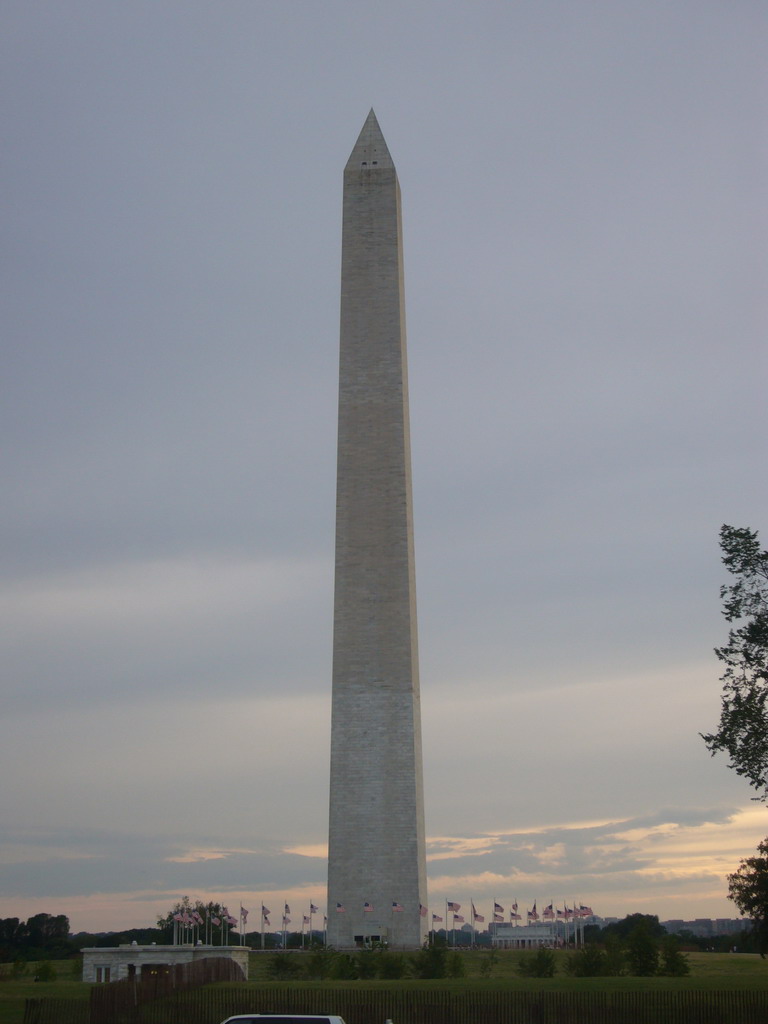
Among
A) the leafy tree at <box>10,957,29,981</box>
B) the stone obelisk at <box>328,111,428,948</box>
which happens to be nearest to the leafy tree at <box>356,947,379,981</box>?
the stone obelisk at <box>328,111,428,948</box>

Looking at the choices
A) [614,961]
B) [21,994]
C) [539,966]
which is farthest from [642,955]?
[21,994]

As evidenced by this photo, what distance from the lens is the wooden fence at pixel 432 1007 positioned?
28.2 m

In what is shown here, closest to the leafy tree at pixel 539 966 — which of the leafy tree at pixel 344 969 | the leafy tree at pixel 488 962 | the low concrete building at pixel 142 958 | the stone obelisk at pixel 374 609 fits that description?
the leafy tree at pixel 488 962

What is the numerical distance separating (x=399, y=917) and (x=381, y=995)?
16803 mm

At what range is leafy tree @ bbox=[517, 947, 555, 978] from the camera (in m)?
37.3

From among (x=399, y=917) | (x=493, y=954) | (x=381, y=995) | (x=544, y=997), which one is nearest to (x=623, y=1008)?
(x=544, y=997)

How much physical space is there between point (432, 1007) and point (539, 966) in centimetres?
966

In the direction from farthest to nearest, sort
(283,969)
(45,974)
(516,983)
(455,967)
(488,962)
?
(45,974) < (488,962) < (283,969) < (455,967) < (516,983)

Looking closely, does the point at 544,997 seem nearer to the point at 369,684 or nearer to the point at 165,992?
the point at 165,992

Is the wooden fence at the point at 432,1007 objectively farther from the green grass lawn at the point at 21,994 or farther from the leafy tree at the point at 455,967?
the leafy tree at the point at 455,967

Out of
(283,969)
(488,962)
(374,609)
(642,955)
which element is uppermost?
(374,609)

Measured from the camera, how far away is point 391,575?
161 ft

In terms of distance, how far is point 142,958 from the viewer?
1553 inches

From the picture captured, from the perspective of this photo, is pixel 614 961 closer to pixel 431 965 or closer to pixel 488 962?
pixel 488 962
